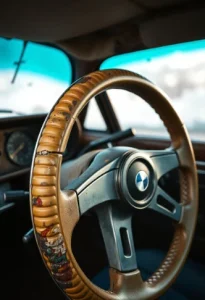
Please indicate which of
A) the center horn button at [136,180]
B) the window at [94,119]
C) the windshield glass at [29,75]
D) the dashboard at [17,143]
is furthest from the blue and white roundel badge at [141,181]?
the window at [94,119]

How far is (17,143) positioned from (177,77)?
81 cm

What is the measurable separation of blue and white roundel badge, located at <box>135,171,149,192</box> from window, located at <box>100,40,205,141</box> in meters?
0.84

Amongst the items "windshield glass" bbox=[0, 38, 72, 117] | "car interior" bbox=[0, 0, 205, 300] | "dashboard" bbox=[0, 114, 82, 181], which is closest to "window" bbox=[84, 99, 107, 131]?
"car interior" bbox=[0, 0, 205, 300]

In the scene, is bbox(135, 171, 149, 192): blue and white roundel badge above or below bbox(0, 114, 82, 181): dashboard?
below

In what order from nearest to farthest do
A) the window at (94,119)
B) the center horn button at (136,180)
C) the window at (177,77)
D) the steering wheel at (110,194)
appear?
the steering wheel at (110,194) → the center horn button at (136,180) → the window at (177,77) → the window at (94,119)

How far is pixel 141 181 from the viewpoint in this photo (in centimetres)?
91

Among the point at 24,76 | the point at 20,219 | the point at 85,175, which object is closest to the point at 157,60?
the point at 24,76

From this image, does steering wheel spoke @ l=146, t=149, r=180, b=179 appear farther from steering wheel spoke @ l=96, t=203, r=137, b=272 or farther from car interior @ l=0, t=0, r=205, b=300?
steering wheel spoke @ l=96, t=203, r=137, b=272

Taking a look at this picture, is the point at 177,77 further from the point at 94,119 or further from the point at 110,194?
the point at 110,194

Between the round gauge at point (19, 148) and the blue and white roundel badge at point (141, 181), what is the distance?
2.63 ft

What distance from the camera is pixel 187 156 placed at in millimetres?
1084

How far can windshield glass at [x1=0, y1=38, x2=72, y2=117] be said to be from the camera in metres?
1.85

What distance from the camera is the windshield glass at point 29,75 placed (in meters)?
1.85

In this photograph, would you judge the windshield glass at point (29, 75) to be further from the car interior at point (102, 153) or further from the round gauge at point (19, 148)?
the round gauge at point (19, 148)
